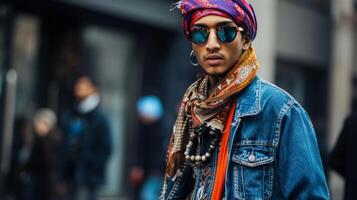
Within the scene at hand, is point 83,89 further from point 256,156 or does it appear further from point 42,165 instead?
point 256,156

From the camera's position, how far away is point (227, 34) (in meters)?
3.26

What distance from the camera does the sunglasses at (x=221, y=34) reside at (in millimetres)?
3260

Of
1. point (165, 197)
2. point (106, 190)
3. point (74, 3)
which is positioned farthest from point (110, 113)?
point (165, 197)

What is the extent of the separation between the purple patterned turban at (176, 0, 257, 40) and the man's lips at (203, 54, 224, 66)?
16 cm

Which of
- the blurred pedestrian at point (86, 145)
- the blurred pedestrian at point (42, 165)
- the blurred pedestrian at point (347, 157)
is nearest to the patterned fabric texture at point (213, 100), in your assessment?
the blurred pedestrian at point (347, 157)

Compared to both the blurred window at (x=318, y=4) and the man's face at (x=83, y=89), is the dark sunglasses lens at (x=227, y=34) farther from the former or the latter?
the blurred window at (x=318, y=4)

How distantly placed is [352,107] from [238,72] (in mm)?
16579

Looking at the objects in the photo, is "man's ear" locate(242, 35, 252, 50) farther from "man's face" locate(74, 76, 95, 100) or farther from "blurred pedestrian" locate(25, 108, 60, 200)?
"blurred pedestrian" locate(25, 108, 60, 200)

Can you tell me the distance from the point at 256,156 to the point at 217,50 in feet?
1.56

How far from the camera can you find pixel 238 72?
3.26 meters

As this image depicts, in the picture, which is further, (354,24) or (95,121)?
(354,24)

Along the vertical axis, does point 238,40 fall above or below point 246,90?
above

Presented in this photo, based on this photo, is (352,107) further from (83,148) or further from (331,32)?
(83,148)

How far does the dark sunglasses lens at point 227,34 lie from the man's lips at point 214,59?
0.07 m
